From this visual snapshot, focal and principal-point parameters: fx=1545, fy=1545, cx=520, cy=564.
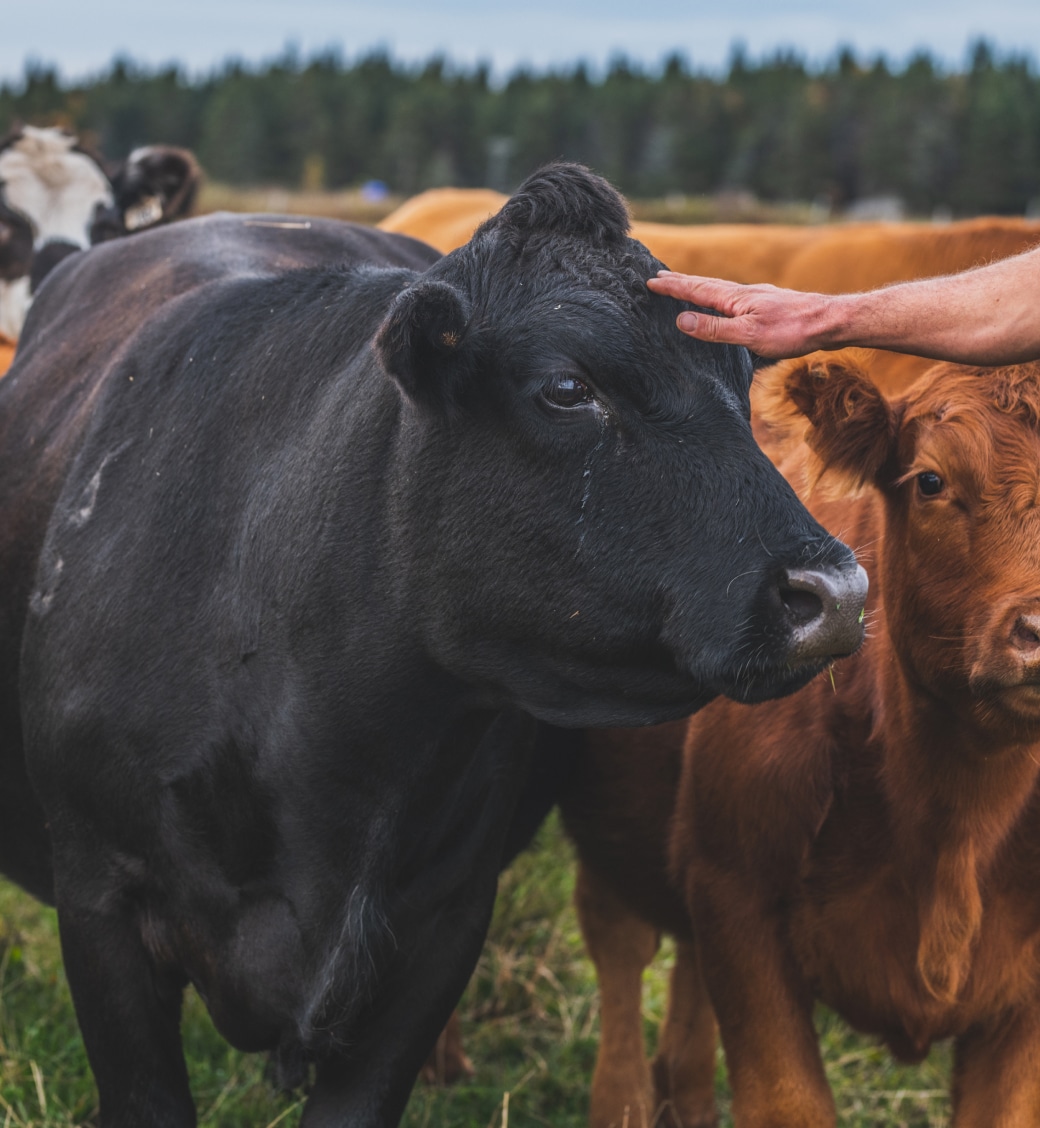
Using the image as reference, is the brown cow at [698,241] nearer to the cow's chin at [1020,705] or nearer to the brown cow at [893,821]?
the brown cow at [893,821]

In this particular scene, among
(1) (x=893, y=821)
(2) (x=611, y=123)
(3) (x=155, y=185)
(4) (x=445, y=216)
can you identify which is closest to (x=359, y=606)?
(1) (x=893, y=821)

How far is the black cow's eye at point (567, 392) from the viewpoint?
Answer: 2473 millimetres

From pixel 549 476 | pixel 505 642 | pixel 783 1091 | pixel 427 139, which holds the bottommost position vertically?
pixel 427 139

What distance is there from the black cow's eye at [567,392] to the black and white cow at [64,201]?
5703 millimetres

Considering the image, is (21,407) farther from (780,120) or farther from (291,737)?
(780,120)

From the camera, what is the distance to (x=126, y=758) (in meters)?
2.91

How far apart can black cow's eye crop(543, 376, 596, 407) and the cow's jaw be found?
591 cm

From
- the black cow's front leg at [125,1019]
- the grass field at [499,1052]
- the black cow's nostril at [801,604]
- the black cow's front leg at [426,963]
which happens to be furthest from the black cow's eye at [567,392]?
the grass field at [499,1052]

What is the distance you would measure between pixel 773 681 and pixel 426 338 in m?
0.78

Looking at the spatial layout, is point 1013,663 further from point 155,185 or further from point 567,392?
point 155,185

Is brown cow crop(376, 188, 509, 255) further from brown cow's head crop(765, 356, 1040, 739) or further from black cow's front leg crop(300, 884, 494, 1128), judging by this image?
black cow's front leg crop(300, 884, 494, 1128)

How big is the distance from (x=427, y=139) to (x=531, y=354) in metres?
109

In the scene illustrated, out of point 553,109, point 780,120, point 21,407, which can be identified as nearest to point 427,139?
point 553,109

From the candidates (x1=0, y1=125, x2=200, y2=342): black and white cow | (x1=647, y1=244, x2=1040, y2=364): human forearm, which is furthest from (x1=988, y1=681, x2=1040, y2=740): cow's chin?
(x1=0, y1=125, x2=200, y2=342): black and white cow
